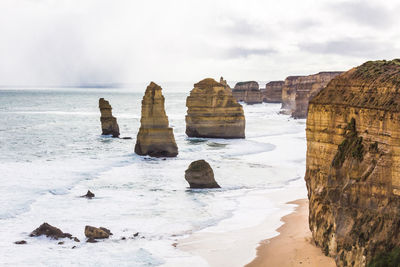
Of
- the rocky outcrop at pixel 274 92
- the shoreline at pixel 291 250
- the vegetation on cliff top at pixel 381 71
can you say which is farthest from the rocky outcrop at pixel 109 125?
the rocky outcrop at pixel 274 92

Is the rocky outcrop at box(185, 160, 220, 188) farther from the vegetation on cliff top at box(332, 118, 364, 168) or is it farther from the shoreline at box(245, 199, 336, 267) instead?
the vegetation on cliff top at box(332, 118, 364, 168)

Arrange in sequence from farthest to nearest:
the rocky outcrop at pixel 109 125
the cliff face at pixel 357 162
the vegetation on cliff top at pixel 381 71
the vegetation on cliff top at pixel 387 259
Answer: the rocky outcrop at pixel 109 125
the vegetation on cliff top at pixel 381 71
the cliff face at pixel 357 162
the vegetation on cliff top at pixel 387 259

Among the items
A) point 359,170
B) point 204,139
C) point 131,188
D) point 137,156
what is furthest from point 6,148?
point 359,170

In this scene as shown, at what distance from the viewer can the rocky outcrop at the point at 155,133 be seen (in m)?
42.5

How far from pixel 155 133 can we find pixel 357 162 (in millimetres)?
30446

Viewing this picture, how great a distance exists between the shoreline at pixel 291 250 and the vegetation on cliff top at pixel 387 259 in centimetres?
245

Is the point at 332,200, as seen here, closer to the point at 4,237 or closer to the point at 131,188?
the point at 4,237

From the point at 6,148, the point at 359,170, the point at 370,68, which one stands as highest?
the point at 370,68

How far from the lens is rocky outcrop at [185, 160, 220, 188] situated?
29.5 m

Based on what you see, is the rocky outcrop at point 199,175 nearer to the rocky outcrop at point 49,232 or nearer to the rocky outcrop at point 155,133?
the rocky outcrop at point 49,232

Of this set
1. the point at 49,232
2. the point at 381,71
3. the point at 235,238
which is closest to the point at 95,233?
the point at 49,232

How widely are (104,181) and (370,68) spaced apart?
70.4 feet

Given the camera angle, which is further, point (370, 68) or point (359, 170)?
point (370, 68)

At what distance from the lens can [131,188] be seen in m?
30.1
